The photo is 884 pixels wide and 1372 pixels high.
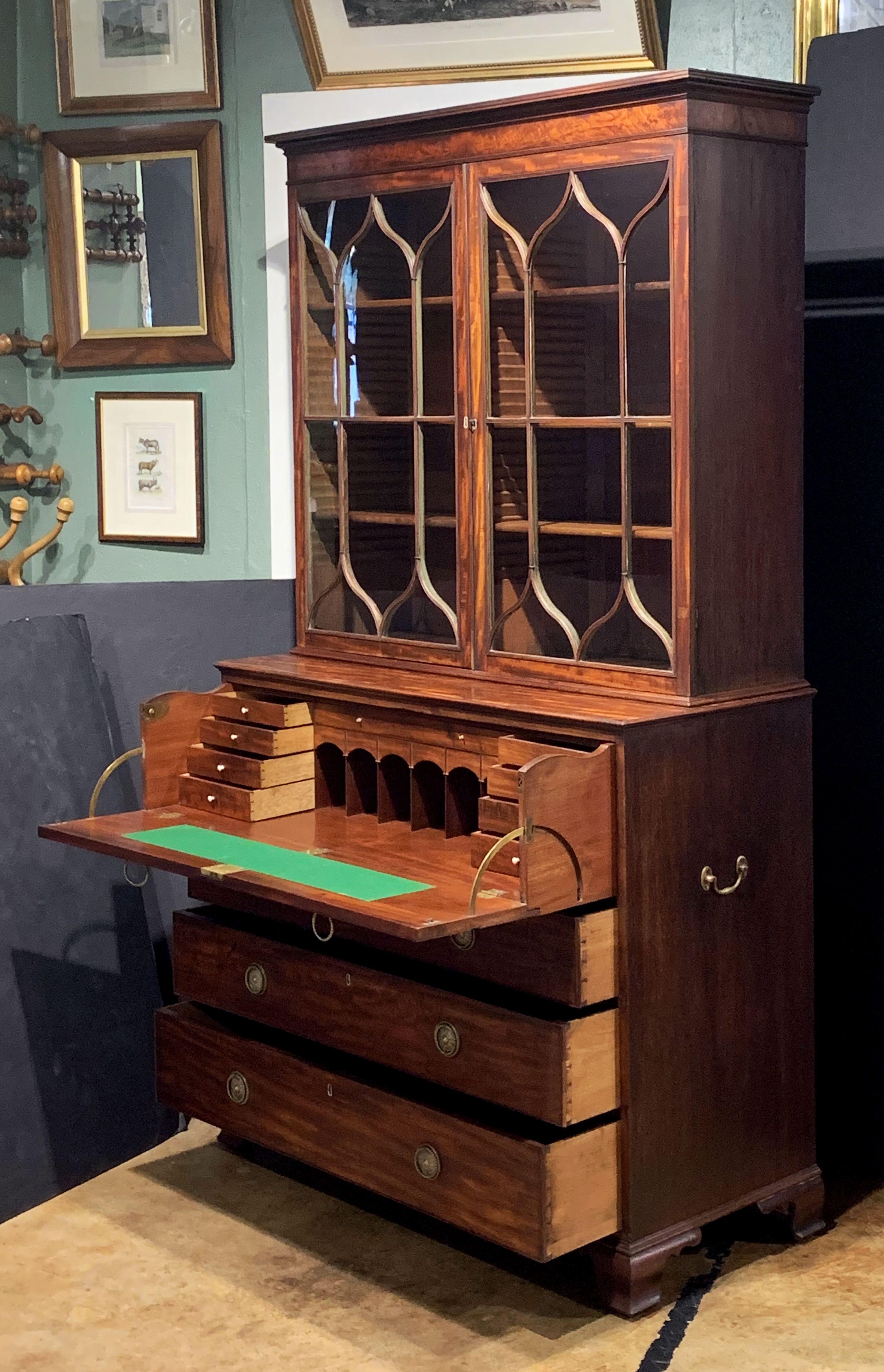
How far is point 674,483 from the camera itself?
9.96 ft

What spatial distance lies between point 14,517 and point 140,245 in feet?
2.54

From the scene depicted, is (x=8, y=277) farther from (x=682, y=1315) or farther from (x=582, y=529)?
(x=682, y=1315)

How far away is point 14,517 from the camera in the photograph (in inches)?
177

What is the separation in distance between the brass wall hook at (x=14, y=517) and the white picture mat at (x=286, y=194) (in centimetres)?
62

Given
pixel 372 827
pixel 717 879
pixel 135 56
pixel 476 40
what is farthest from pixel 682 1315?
pixel 135 56

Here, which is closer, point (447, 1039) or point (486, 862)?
point (486, 862)

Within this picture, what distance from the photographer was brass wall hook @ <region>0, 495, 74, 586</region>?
4484 mm

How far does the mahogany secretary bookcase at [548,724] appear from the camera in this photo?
9.83 ft

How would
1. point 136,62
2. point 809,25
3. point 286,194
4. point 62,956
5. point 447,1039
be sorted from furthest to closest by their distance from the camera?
point 136,62, point 286,194, point 62,956, point 809,25, point 447,1039

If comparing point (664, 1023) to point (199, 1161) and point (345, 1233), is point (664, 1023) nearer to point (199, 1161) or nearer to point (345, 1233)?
point (345, 1233)

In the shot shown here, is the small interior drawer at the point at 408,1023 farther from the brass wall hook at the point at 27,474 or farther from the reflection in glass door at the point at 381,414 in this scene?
the brass wall hook at the point at 27,474

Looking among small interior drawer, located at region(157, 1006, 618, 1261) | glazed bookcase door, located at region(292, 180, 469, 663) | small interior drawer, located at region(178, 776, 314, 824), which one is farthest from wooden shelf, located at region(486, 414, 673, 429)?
small interior drawer, located at region(157, 1006, 618, 1261)

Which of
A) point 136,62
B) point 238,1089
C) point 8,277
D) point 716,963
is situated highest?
point 136,62

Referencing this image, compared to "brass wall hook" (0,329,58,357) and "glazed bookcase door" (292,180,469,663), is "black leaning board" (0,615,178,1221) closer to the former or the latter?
"glazed bookcase door" (292,180,469,663)
